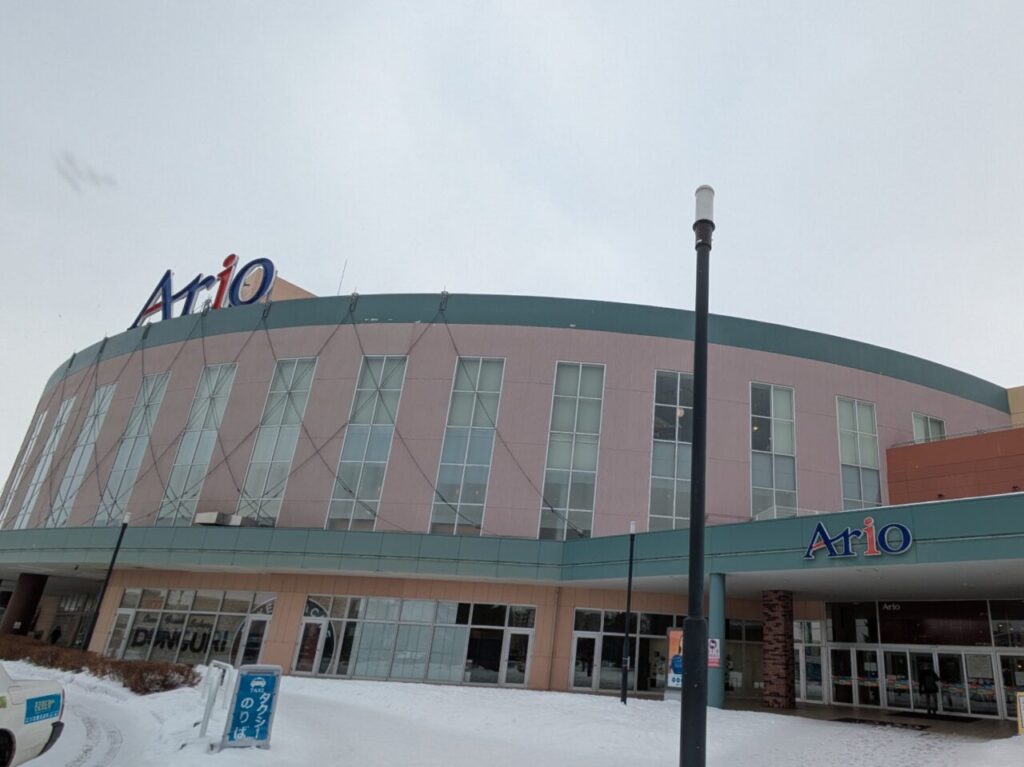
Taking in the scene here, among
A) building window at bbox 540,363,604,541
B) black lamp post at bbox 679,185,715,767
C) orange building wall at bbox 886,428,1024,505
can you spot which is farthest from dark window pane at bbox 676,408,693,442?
black lamp post at bbox 679,185,715,767

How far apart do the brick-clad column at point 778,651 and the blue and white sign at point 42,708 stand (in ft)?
71.0

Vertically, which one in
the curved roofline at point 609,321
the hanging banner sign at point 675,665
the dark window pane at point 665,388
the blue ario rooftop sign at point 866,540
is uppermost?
the curved roofline at point 609,321

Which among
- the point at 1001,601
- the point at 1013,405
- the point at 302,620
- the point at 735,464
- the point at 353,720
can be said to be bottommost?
the point at 353,720

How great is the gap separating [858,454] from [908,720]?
49.5ft

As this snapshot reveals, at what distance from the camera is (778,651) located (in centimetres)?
2456

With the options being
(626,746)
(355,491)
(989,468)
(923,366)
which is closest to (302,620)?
(355,491)

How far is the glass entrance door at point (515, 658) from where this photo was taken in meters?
29.1

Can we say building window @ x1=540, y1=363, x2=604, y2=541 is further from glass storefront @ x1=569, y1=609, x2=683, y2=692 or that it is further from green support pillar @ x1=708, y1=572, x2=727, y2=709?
green support pillar @ x1=708, y1=572, x2=727, y2=709

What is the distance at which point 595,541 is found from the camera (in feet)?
91.4

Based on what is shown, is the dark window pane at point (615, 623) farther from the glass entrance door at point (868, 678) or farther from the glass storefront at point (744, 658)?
the glass entrance door at point (868, 678)

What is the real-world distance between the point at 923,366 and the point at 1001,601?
1594cm

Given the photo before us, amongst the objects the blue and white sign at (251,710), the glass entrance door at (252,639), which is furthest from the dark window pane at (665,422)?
the blue and white sign at (251,710)

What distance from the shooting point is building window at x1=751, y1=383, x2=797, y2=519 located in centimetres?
3209

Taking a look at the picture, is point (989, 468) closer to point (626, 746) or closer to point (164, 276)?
point (626, 746)
